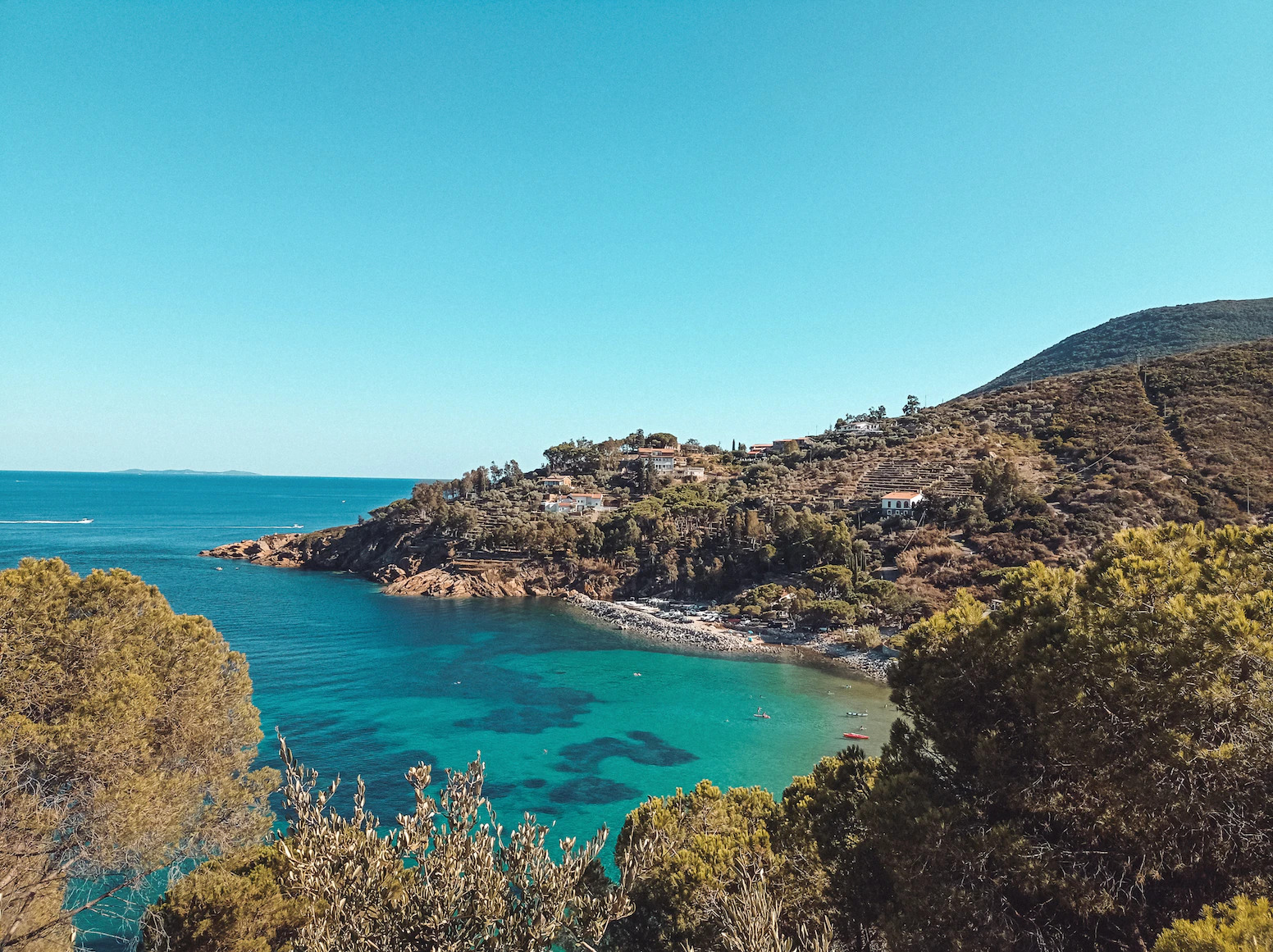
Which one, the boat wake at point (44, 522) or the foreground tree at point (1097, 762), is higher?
the foreground tree at point (1097, 762)

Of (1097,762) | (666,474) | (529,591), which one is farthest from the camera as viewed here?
(666,474)

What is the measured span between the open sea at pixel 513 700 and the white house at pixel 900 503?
22798 millimetres

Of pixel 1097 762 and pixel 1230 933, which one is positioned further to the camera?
pixel 1097 762

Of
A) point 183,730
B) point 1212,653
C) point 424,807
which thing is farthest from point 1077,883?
point 183,730

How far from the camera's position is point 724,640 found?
145 ft

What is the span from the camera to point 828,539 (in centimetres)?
4981

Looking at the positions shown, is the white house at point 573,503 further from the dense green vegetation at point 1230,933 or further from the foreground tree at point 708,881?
the dense green vegetation at point 1230,933

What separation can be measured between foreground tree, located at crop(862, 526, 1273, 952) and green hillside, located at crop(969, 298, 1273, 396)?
10007 cm

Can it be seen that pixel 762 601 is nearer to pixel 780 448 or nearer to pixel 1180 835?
pixel 1180 835

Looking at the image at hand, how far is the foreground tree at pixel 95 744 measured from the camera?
29.0 feet

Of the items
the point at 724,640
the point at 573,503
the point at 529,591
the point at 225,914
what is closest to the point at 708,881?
the point at 225,914

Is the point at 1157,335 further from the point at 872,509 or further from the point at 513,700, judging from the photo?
the point at 513,700

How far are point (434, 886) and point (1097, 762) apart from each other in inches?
268

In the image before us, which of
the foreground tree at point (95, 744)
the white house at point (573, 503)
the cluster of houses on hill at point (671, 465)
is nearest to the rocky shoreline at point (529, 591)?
the white house at point (573, 503)
